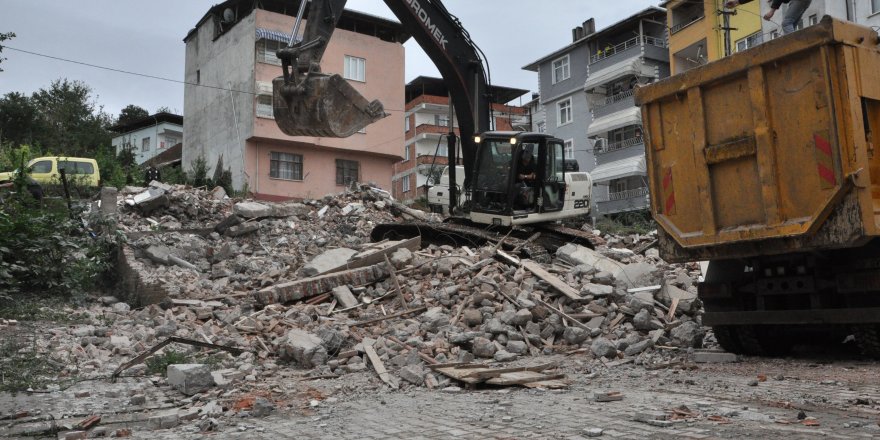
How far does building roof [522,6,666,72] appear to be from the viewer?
116ft

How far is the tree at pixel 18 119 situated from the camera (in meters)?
40.1

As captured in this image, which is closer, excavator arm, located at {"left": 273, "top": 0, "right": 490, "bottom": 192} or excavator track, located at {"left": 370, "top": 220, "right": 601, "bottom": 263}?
excavator arm, located at {"left": 273, "top": 0, "right": 490, "bottom": 192}

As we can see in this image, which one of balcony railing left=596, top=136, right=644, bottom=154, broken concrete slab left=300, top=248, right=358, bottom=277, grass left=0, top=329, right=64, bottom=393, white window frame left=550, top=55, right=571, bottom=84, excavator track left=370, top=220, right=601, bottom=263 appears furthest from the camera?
white window frame left=550, top=55, right=571, bottom=84

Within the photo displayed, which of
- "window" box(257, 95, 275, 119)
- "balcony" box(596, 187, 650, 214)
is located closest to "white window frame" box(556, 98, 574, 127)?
"balcony" box(596, 187, 650, 214)

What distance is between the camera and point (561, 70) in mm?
42000

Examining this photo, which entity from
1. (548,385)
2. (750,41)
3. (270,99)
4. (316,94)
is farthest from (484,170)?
(750,41)

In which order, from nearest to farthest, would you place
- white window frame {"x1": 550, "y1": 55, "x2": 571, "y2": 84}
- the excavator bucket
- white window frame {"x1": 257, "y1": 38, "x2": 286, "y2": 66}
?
the excavator bucket
white window frame {"x1": 257, "y1": 38, "x2": 286, "y2": 66}
white window frame {"x1": 550, "y1": 55, "x2": 571, "y2": 84}

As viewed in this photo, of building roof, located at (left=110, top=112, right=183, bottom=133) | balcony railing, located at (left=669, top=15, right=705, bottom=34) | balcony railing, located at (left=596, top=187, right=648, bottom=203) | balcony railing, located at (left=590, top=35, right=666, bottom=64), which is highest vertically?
building roof, located at (left=110, top=112, right=183, bottom=133)

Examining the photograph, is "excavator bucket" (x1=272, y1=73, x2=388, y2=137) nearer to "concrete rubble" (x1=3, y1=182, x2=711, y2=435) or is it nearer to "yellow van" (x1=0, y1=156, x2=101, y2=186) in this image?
"concrete rubble" (x1=3, y1=182, x2=711, y2=435)

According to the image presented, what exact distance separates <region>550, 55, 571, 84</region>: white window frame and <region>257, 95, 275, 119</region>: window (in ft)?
61.0

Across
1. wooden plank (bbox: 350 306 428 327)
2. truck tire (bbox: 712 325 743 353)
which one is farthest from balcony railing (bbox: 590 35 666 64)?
truck tire (bbox: 712 325 743 353)

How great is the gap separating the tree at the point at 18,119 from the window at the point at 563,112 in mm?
29055

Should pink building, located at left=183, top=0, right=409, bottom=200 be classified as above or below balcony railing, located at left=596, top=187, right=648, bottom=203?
above

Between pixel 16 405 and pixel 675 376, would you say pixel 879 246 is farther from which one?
pixel 16 405
